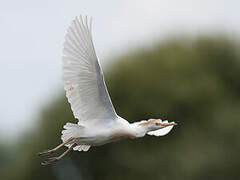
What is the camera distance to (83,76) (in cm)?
1280

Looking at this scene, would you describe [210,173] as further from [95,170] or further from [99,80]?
[99,80]

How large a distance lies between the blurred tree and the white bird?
52.8ft

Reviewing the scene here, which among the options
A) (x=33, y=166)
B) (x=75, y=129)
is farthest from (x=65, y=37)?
(x=33, y=166)

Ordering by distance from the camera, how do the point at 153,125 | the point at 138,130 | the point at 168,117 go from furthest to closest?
1. the point at 168,117
2. the point at 153,125
3. the point at 138,130

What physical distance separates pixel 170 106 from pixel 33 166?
20.1 feet

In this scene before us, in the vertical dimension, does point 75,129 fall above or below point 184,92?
above

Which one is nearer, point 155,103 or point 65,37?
point 65,37

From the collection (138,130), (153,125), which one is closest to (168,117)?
(153,125)

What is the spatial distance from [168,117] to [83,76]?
19069 mm

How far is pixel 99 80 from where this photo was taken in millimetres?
12703

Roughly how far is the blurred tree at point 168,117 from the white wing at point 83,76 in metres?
16.2

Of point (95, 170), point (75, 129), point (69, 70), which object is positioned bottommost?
point (95, 170)

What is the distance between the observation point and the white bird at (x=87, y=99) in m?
12.6

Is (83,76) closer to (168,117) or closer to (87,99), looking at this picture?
(87,99)
